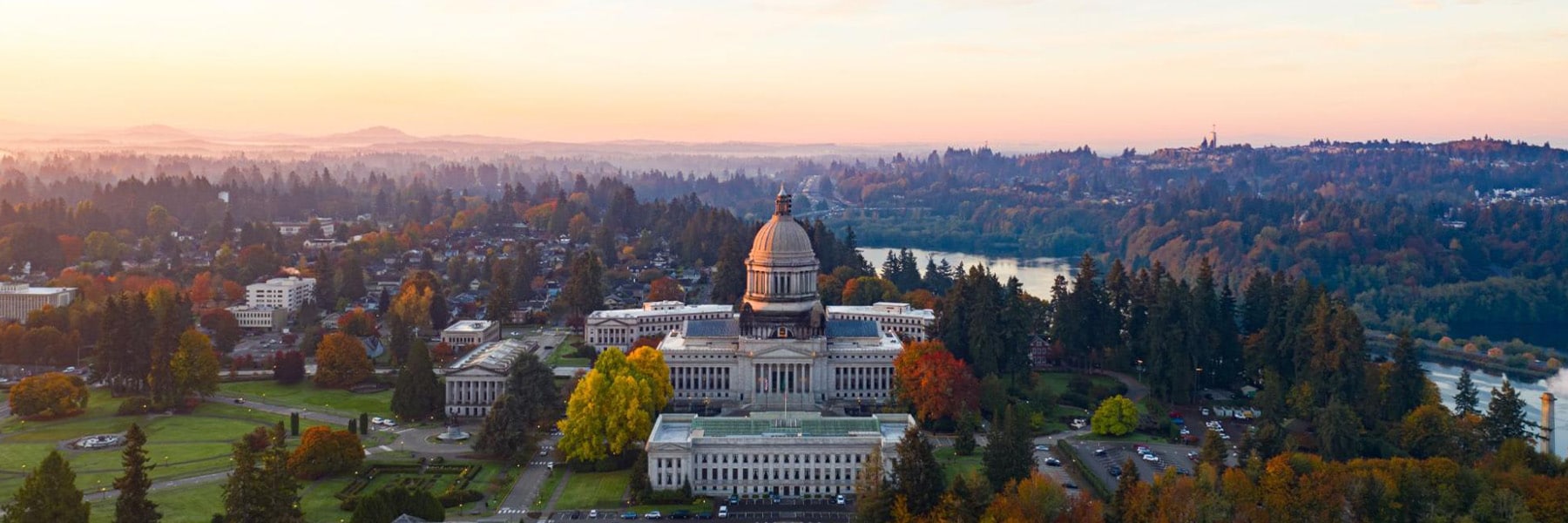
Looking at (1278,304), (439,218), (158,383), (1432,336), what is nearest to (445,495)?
(158,383)

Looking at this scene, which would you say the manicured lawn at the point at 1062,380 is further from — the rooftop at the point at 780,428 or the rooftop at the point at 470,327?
the rooftop at the point at 470,327

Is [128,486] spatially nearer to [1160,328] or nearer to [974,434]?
[974,434]

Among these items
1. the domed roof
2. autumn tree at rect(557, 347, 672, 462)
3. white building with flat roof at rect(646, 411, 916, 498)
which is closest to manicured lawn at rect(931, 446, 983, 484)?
white building with flat roof at rect(646, 411, 916, 498)

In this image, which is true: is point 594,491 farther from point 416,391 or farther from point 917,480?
point 416,391

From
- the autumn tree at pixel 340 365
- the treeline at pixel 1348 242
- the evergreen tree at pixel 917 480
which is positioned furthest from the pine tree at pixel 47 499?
the treeline at pixel 1348 242

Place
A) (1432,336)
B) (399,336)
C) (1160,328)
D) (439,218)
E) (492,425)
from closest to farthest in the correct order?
(492,425) → (1160,328) → (399,336) → (1432,336) → (439,218)
